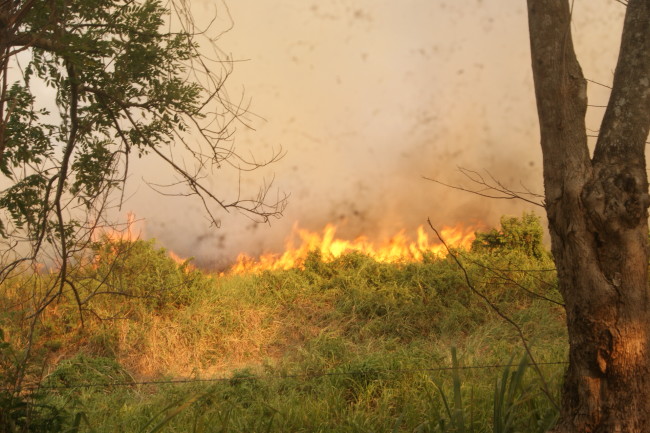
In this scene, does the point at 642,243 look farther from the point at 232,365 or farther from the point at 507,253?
the point at 507,253

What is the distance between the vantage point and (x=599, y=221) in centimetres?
351

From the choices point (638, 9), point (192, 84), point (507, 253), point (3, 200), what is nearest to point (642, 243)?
point (638, 9)

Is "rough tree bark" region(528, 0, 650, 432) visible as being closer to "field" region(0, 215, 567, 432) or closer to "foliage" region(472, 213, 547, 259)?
"field" region(0, 215, 567, 432)

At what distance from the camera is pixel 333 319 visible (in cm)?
994

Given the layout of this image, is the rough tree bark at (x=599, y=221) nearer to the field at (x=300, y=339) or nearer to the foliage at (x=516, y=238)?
the field at (x=300, y=339)

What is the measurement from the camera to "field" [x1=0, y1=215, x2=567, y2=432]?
17.6 ft

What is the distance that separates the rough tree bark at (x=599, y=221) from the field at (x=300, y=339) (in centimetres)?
68

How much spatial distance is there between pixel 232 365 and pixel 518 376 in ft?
19.8

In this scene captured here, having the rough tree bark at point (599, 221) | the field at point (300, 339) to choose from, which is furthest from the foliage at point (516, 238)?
the rough tree bark at point (599, 221)

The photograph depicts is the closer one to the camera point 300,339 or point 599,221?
point 599,221

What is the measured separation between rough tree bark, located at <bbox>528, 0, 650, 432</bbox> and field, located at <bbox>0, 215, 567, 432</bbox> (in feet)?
2.22

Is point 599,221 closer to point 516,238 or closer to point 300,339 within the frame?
point 300,339

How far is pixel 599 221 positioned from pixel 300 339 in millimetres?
6624

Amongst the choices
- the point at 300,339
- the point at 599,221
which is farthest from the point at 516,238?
the point at 599,221
